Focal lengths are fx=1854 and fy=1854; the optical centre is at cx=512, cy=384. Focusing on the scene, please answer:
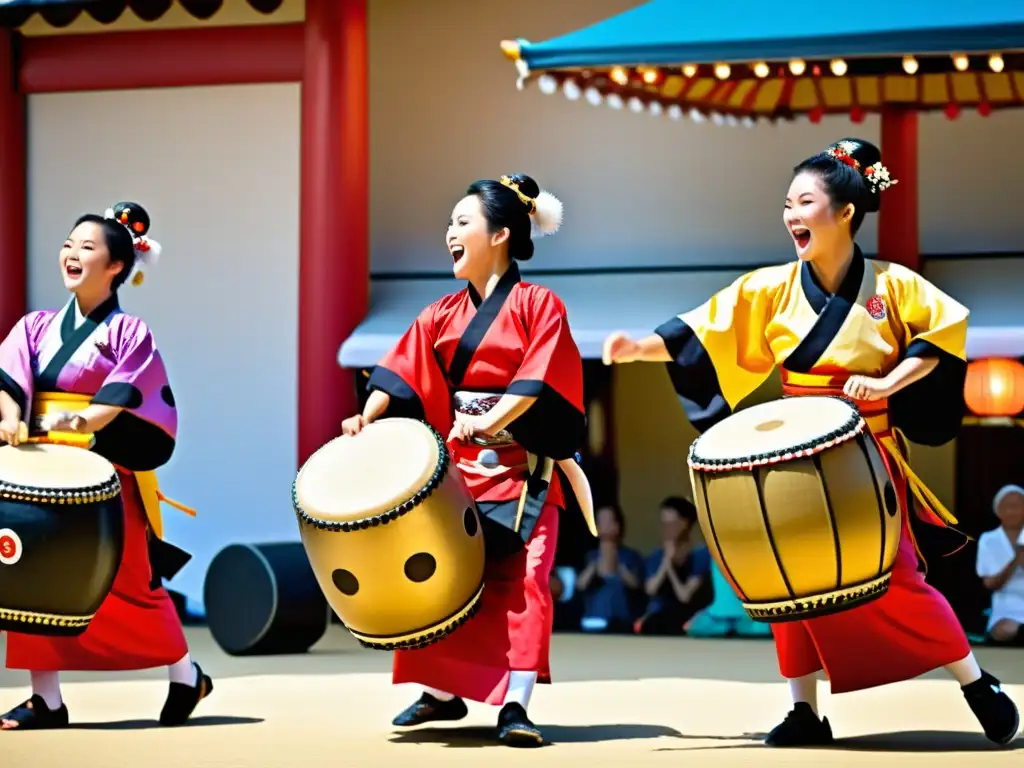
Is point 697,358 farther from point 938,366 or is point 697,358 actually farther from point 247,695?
point 247,695

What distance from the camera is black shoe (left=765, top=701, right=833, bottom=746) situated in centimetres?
432

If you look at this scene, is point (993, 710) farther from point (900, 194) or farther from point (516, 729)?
point (900, 194)

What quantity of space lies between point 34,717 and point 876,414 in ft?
7.27

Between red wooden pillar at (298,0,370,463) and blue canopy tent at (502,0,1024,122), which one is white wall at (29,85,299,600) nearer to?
red wooden pillar at (298,0,370,463)

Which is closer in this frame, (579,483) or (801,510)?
(801,510)

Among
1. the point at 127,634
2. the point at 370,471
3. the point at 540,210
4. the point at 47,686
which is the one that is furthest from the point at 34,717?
the point at 540,210

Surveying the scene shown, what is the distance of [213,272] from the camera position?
28.4 ft

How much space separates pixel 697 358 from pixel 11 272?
518 cm

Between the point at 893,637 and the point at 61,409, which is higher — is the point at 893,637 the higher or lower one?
the lower one

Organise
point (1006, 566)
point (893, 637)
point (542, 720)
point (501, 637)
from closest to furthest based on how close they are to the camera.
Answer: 1. point (893, 637)
2. point (501, 637)
3. point (542, 720)
4. point (1006, 566)

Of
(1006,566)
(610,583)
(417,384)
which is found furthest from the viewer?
(610,583)

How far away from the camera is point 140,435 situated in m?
4.73

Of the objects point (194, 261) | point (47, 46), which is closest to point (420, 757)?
point (194, 261)

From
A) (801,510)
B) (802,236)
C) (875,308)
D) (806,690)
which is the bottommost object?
(806,690)
